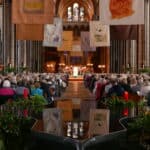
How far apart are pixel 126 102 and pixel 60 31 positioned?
43.2ft

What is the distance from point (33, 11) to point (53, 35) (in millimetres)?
8262

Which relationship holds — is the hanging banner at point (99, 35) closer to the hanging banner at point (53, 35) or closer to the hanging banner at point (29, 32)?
the hanging banner at point (53, 35)

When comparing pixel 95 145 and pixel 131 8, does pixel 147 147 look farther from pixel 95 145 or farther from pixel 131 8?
pixel 131 8

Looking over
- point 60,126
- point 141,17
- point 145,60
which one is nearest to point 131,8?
point 141,17

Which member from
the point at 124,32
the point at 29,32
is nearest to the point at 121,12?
the point at 29,32

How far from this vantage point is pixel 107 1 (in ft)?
48.4

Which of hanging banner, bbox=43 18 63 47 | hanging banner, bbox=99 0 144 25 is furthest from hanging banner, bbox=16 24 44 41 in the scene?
hanging banner, bbox=99 0 144 25

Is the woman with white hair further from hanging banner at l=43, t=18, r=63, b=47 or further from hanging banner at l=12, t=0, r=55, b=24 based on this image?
hanging banner at l=43, t=18, r=63, b=47

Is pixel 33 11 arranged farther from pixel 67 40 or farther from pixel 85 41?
pixel 85 41

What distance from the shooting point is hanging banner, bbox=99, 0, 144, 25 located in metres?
14.5

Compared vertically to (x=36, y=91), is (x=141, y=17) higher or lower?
higher

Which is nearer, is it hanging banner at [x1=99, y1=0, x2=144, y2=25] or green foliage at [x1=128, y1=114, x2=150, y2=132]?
green foliage at [x1=128, y1=114, x2=150, y2=132]

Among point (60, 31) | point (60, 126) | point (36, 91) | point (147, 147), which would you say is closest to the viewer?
point (147, 147)

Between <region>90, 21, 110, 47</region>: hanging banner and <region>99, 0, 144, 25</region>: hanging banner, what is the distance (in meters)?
7.45
